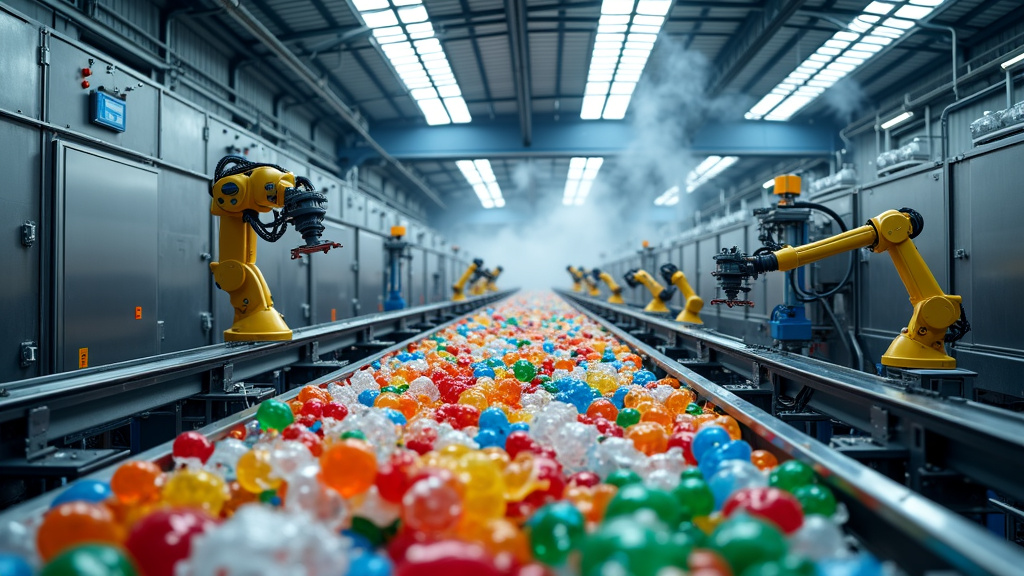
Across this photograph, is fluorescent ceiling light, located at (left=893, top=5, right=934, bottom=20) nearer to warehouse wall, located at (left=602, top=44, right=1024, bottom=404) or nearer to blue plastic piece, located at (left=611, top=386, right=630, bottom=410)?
warehouse wall, located at (left=602, top=44, right=1024, bottom=404)

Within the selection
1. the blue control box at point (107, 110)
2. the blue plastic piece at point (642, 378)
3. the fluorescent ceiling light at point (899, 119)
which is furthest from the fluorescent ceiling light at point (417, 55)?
the blue plastic piece at point (642, 378)

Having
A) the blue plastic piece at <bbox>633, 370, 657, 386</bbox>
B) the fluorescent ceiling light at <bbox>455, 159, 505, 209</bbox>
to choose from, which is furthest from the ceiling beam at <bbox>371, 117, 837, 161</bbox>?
the blue plastic piece at <bbox>633, 370, 657, 386</bbox>

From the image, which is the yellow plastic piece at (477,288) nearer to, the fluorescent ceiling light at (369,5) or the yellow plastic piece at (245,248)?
the fluorescent ceiling light at (369,5)

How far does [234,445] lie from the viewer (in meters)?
1.60

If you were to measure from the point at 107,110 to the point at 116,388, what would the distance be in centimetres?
276

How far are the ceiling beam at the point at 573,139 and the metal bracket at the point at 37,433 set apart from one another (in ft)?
38.8

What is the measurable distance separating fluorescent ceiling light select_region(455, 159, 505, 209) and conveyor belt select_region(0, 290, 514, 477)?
1313 centimetres

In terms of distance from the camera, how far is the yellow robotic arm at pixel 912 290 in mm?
2318

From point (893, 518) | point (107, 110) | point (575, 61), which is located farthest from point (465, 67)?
point (893, 518)

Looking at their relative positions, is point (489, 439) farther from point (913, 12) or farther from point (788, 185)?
point (913, 12)

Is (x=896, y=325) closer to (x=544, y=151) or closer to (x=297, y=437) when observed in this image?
(x=297, y=437)

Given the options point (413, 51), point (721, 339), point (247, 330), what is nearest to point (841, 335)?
point (721, 339)

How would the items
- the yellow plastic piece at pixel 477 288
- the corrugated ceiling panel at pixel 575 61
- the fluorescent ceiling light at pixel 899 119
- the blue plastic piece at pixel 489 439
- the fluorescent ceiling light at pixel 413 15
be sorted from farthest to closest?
the yellow plastic piece at pixel 477 288, the corrugated ceiling panel at pixel 575 61, the fluorescent ceiling light at pixel 413 15, the fluorescent ceiling light at pixel 899 119, the blue plastic piece at pixel 489 439

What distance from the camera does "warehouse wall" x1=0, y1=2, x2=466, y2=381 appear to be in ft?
10.9
